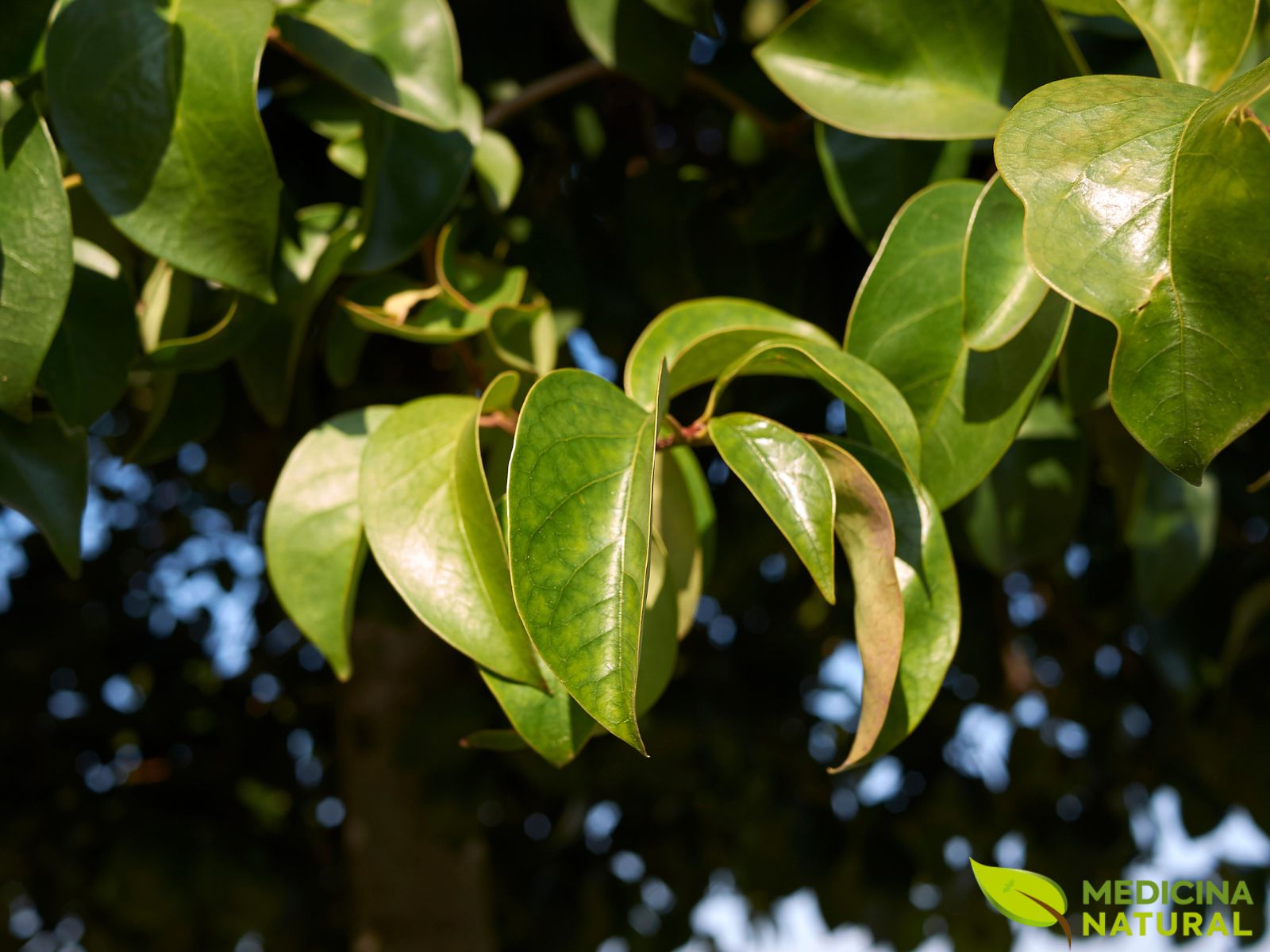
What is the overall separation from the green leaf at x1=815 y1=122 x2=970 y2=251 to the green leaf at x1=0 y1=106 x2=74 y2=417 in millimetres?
471

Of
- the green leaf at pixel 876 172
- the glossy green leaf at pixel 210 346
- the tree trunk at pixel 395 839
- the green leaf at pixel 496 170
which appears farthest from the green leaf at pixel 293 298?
the tree trunk at pixel 395 839

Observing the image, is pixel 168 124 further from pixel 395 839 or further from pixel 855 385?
pixel 395 839

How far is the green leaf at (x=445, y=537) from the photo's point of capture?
509 mm

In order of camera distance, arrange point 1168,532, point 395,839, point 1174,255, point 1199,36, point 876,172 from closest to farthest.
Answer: point 1174,255 < point 1199,36 < point 876,172 < point 1168,532 < point 395,839

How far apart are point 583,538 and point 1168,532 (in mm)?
668

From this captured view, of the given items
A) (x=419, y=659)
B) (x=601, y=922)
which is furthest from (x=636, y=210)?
(x=601, y=922)

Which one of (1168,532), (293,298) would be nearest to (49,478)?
(293,298)

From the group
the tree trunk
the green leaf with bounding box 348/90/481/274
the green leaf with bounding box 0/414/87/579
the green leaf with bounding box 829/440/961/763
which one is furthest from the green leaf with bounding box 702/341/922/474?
the tree trunk

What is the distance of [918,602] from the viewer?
54cm

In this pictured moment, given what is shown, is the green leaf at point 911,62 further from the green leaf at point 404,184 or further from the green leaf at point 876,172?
the green leaf at point 404,184

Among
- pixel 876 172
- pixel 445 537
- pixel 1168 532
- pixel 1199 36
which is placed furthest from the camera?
pixel 1168 532

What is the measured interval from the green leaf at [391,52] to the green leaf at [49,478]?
10.6 inches

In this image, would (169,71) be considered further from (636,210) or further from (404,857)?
(404,857)

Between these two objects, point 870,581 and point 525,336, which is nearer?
point 870,581
